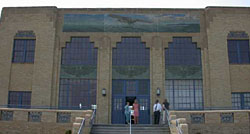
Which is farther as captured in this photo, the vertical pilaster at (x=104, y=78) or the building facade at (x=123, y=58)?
the building facade at (x=123, y=58)

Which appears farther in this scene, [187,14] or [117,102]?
[187,14]

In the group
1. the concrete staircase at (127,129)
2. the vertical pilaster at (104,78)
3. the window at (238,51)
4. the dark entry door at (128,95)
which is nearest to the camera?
the concrete staircase at (127,129)

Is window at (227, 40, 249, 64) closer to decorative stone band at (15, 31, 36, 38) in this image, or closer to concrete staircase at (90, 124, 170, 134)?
concrete staircase at (90, 124, 170, 134)

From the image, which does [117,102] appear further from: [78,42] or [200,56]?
[200,56]

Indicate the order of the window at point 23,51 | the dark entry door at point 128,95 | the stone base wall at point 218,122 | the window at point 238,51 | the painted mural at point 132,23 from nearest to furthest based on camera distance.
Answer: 1. the stone base wall at point 218,122
2. the dark entry door at point 128,95
3. the window at point 238,51
4. the window at point 23,51
5. the painted mural at point 132,23

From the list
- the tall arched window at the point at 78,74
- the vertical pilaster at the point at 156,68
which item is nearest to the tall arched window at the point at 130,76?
the vertical pilaster at the point at 156,68

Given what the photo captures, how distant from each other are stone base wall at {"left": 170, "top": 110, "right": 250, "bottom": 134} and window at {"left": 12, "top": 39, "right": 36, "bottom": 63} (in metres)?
12.5

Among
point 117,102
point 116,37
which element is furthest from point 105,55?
point 117,102

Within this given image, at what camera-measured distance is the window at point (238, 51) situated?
25719 millimetres

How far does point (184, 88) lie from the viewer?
83.6 ft

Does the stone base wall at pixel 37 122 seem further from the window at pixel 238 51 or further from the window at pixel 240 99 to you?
the window at pixel 238 51

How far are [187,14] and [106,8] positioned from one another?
6659mm

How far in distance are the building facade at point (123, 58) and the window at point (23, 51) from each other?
8 cm

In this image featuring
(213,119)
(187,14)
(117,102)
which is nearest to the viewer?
(213,119)
